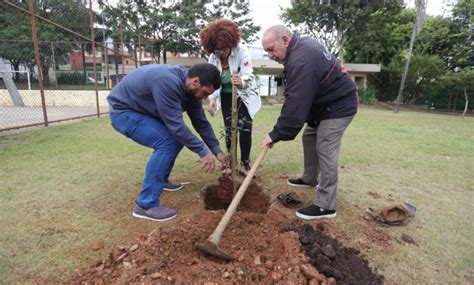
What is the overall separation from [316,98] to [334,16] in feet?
66.5

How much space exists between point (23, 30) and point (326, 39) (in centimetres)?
1764

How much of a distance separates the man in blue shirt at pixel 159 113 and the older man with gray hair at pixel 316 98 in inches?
22.3

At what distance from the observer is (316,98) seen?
281 centimetres

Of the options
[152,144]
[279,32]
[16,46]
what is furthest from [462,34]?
[152,144]

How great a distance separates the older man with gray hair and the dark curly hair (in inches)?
24.4

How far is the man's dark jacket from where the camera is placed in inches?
100

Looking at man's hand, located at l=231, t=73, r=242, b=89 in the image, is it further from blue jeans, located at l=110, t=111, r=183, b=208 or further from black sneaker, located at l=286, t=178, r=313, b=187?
black sneaker, located at l=286, t=178, r=313, b=187

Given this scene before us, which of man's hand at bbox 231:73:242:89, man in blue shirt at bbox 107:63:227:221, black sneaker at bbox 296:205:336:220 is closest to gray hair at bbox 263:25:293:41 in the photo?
man's hand at bbox 231:73:242:89

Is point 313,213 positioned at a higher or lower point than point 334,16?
lower

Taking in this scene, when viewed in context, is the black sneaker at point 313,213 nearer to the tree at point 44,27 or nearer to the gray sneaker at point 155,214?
the gray sneaker at point 155,214

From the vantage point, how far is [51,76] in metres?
12.7

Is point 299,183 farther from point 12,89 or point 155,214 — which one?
point 12,89

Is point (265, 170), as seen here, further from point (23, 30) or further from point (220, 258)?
point (23, 30)

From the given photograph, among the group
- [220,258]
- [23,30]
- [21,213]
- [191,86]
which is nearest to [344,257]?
[220,258]
